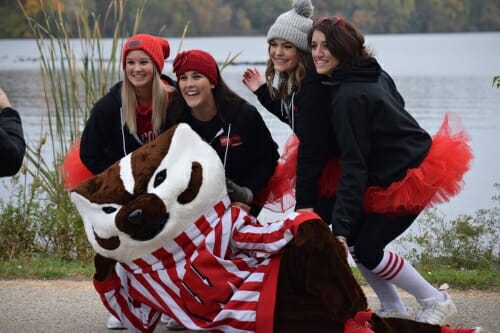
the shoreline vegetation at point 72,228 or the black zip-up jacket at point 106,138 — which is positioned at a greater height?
the black zip-up jacket at point 106,138

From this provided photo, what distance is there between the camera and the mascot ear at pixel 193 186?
14.1 feet

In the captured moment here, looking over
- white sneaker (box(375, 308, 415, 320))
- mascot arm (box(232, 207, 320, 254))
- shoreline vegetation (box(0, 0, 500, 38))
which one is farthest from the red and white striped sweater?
shoreline vegetation (box(0, 0, 500, 38))

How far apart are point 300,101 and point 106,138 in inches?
43.5

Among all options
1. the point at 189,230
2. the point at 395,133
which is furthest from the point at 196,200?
the point at 395,133

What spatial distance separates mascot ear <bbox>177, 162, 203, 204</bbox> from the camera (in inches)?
169

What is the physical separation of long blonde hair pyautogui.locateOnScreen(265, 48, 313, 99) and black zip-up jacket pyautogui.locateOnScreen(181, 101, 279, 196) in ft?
0.60

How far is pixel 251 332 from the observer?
431cm

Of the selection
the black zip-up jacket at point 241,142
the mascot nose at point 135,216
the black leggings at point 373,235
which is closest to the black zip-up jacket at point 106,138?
the black zip-up jacket at point 241,142

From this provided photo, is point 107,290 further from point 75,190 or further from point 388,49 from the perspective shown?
point 388,49

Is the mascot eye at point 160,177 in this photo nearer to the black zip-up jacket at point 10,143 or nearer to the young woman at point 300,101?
the black zip-up jacket at point 10,143

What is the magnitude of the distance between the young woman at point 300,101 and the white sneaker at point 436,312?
70cm

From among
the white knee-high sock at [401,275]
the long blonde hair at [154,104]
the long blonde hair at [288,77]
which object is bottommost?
the white knee-high sock at [401,275]

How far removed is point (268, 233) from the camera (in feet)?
14.2

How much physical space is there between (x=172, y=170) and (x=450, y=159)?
1457 mm
